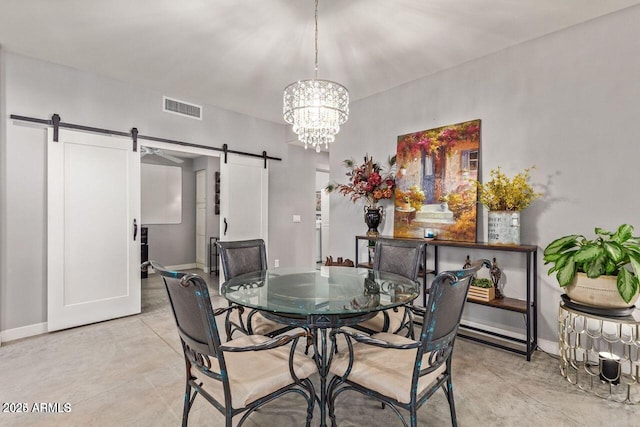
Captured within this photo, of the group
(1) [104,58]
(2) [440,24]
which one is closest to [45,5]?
(1) [104,58]

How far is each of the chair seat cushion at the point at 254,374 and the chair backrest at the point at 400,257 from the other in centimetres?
135

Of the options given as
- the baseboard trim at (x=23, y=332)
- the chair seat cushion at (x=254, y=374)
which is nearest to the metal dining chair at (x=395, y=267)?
the chair seat cushion at (x=254, y=374)

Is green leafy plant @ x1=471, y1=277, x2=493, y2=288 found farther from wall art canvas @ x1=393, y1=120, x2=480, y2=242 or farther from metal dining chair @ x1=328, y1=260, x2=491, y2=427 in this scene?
metal dining chair @ x1=328, y1=260, x2=491, y2=427

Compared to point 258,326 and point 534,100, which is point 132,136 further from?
point 534,100

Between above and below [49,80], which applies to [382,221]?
below

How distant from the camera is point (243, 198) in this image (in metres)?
4.95

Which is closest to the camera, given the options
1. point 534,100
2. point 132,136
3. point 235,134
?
point 534,100

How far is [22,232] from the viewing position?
→ 10.5 feet

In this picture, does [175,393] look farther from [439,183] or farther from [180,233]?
[180,233]

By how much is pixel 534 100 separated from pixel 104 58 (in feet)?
13.7

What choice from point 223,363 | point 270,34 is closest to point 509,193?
point 270,34

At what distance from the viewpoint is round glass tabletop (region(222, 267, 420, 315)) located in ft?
5.81

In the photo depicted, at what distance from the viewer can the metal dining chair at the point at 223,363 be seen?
1379 millimetres

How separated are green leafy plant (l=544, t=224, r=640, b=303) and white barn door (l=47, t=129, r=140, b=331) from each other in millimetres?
4296
